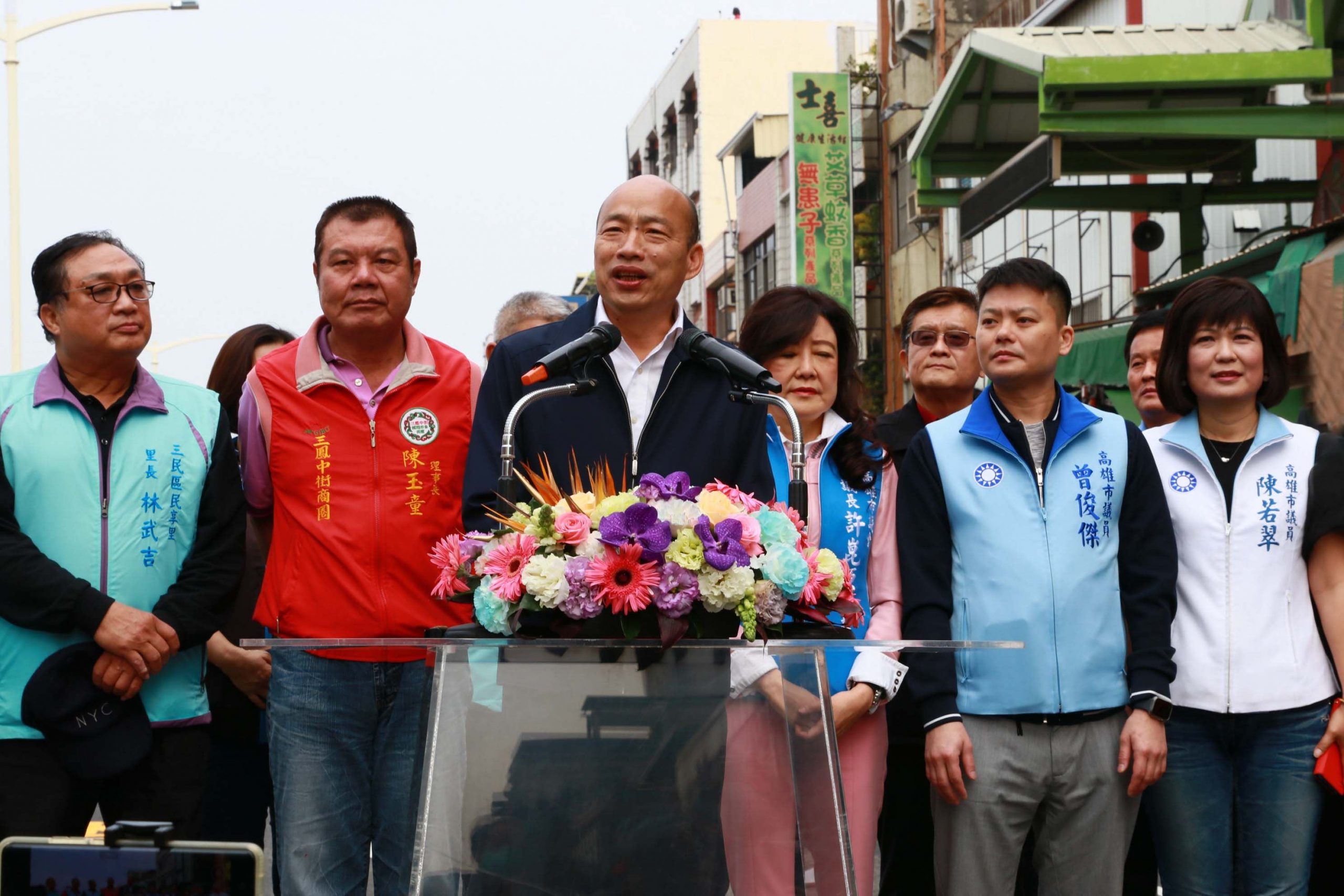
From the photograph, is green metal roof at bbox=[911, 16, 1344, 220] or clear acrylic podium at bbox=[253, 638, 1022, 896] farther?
green metal roof at bbox=[911, 16, 1344, 220]

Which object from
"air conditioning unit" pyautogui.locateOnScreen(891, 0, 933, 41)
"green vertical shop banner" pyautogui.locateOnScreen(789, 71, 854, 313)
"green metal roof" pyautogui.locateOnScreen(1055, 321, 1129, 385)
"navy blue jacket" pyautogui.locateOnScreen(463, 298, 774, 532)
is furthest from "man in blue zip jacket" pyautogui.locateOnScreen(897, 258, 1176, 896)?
"air conditioning unit" pyautogui.locateOnScreen(891, 0, 933, 41)

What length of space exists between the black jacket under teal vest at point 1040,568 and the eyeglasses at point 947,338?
124 cm

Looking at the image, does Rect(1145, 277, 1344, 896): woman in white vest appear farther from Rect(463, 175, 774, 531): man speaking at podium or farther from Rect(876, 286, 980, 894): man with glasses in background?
Rect(463, 175, 774, 531): man speaking at podium

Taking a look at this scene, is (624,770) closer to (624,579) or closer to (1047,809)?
(624,579)

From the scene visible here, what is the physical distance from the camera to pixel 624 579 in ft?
9.31

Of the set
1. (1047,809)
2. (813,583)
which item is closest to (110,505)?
(813,583)

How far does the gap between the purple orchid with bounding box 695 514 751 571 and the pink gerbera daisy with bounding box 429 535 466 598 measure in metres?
0.55

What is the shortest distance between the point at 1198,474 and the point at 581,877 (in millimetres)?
2428

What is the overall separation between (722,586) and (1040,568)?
1.43 meters

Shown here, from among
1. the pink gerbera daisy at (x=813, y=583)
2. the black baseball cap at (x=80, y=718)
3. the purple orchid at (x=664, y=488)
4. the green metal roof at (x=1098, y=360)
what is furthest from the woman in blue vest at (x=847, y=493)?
the green metal roof at (x=1098, y=360)

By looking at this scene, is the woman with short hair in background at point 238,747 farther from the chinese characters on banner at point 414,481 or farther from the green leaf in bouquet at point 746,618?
the green leaf in bouquet at point 746,618

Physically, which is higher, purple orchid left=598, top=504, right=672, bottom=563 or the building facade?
the building facade

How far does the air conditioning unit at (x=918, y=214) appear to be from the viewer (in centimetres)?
2456

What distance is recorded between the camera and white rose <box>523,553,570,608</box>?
2.83m
